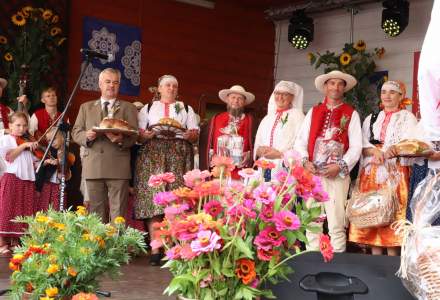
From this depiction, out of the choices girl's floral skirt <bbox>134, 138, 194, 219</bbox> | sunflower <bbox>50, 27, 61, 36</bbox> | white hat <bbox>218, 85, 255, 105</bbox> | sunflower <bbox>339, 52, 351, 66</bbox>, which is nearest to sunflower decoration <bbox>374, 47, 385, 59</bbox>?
sunflower <bbox>339, 52, 351, 66</bbox>

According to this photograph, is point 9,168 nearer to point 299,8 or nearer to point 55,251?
point 55,251

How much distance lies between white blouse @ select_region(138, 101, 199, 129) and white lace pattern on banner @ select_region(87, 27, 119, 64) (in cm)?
262

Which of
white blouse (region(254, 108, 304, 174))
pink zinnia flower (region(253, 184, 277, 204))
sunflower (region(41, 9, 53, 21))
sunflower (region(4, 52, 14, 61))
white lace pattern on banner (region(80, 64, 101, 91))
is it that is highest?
sunflower (region(41, 9, 53, 21))

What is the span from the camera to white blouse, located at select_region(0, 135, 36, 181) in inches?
215

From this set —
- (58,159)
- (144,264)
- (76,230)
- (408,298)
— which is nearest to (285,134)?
(144,264)

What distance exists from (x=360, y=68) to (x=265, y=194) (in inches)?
260

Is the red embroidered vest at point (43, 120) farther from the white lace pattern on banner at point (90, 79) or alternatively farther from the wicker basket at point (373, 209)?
the wicker basket at point (373, 209)

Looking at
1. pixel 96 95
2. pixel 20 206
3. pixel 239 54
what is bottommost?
pixel 20 206

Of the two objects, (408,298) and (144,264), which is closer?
(408,298)

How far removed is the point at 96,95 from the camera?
764 cm

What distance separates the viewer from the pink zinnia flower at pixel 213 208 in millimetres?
1413

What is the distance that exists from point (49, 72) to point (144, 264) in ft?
9.44

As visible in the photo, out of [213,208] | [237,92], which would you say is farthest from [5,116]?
[213,208]

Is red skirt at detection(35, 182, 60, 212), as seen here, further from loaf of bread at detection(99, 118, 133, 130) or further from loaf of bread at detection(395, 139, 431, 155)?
loaf of bread at detection(395, 139, 431, 155)
